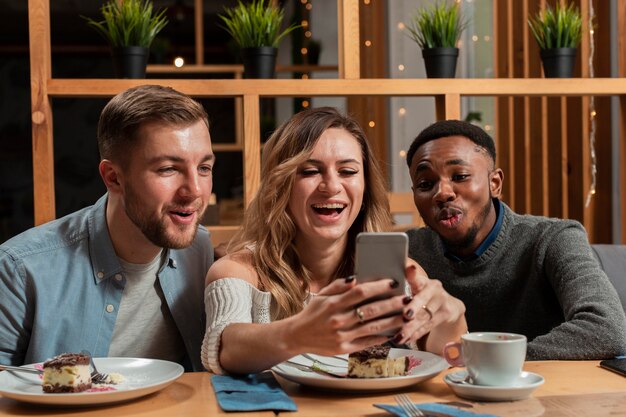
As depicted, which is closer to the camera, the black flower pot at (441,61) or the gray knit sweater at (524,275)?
the gray knit sweater at (524,275)

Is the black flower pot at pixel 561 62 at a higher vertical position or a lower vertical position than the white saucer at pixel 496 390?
higher

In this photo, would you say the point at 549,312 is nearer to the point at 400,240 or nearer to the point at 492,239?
the point at 492,239

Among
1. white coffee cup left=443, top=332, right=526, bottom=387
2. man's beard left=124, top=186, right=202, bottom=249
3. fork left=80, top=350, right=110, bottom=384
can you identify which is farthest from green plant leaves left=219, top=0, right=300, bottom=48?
white coffee cup left=443, top=332, right=526, bottom=387

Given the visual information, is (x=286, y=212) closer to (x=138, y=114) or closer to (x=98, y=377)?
(x=138, y=114)

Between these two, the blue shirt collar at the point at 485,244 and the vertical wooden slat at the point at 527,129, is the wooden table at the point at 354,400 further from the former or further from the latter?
the vertical wooden slat at the point at 527,129

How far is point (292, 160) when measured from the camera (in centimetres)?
204

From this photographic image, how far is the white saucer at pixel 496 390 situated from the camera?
1.44m

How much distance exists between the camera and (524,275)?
242cm

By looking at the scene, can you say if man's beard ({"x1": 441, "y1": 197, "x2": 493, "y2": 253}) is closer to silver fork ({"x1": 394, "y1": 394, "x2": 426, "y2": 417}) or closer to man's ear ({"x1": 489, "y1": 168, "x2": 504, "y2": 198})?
man's ear ({"x1": 489, "y1": 168, "x2": 504, "y2": 198})

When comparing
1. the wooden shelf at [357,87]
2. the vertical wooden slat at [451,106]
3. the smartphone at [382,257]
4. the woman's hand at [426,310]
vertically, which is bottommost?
the woman's hand at [426,310]

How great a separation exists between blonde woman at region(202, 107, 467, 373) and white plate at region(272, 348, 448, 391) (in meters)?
0.05

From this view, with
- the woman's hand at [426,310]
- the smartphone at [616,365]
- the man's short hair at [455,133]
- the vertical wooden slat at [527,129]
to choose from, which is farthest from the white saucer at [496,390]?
the vertical wooden slat at [527,129]

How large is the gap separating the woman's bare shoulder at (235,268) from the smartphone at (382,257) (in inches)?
21.0

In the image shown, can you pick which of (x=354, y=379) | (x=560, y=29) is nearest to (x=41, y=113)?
(x=354, y=379)
